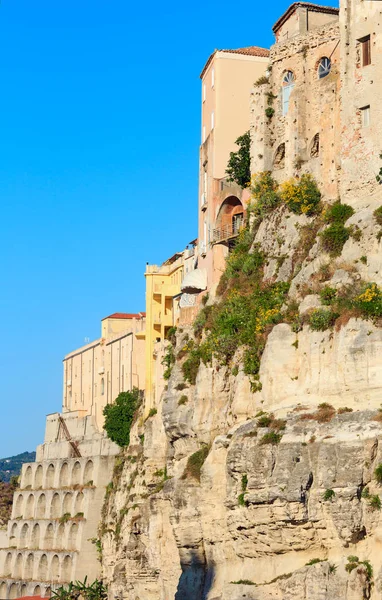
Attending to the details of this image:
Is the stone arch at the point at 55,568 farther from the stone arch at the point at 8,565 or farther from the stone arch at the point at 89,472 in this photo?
the stone arch at the point at 8,565

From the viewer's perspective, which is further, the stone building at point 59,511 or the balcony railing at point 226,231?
the stone building at point 59,511

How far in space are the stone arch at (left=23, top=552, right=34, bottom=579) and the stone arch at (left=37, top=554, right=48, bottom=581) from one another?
4.46 feet

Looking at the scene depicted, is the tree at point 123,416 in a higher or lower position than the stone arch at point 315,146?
lower

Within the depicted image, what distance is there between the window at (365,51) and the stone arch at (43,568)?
46574mm

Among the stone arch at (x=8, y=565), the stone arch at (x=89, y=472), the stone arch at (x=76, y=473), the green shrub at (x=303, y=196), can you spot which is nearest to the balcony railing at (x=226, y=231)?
the green shrub at (x=303, y=196)

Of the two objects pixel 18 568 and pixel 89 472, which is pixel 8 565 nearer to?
pixel 18 568

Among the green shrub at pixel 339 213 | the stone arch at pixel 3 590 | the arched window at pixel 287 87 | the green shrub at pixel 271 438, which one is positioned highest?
the arched window at pixel 287 87

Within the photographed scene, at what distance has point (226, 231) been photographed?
7131 cm

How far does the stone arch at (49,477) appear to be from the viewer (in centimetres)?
9825

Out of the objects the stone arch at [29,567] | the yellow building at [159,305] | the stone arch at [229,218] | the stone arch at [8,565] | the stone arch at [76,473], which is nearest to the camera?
the stone arch at [229,218]

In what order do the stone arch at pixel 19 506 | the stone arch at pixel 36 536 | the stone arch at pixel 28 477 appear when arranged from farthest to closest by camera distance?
the stone arch at pixel 28 477
the stone arch at pixel 19 506
the stone arch at pixel 36 536

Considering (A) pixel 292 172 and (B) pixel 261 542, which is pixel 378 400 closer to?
(B) pixel 261 542

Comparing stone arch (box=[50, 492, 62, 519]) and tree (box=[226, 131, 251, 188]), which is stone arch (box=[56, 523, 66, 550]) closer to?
stone arch (box=[50, 492, 62, 519])

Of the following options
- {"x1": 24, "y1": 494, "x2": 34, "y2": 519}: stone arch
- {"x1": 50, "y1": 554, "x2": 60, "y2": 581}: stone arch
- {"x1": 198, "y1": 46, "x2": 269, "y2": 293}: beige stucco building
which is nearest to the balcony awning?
{"x1": 198, "y1": 46, "x2": 269, "y2": 293}: beige stucco building
